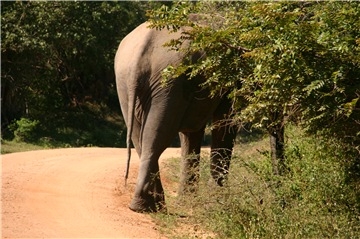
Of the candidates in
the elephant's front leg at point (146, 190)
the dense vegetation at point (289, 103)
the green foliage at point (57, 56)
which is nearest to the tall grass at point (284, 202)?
the dense vegetation at point (289, 103)

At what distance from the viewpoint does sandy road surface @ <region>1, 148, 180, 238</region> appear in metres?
8.11

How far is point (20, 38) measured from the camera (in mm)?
21547

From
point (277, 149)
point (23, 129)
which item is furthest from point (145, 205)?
point (23, 129)

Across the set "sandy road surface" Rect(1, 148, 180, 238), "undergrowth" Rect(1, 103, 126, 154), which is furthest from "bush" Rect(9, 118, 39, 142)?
"sandy road surface" Rect(1, 148, 180, 238)

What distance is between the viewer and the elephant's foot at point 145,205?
9.28 m

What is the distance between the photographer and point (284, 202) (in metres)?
7.31

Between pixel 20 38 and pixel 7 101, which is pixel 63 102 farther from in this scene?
pixel 20 38

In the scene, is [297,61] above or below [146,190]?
above

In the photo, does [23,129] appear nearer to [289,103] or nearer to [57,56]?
[57,56]

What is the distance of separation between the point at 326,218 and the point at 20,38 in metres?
16.3

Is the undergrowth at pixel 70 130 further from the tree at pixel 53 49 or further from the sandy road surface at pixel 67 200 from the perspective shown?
the sandy road surface at pixel 67 200

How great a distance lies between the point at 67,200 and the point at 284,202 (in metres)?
3.55

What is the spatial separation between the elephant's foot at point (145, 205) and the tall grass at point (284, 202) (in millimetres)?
1314

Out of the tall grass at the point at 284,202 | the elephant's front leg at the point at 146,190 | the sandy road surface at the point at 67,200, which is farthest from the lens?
the elephant's front leg at the point at 146,190
